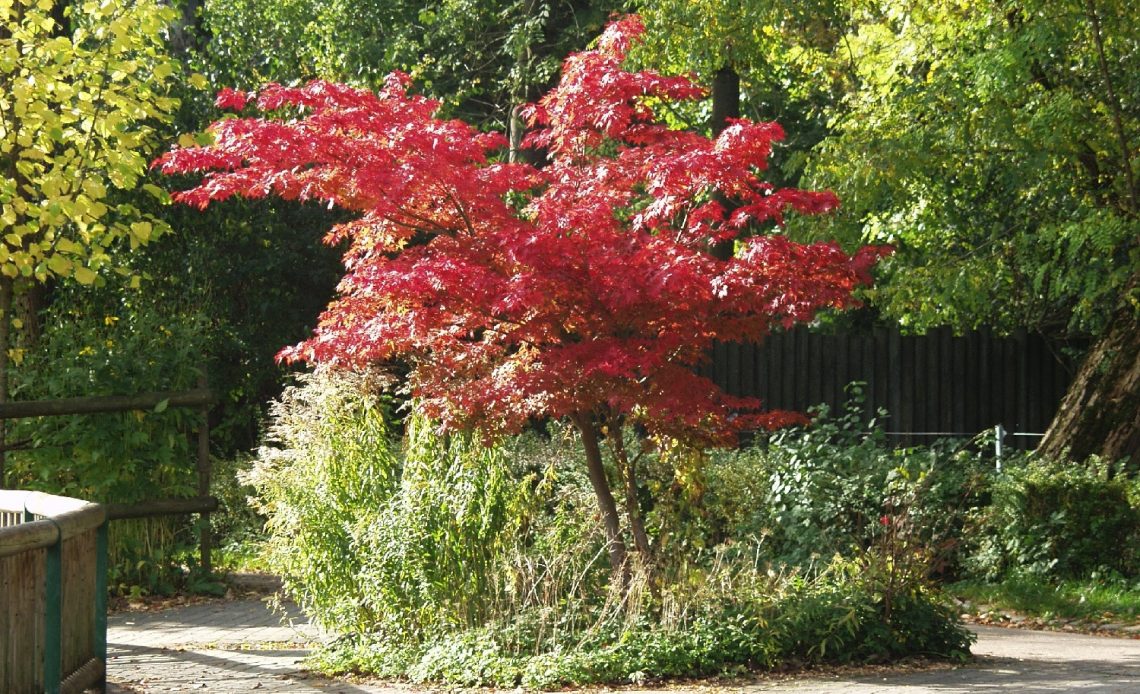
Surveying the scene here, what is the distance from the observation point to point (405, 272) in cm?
820

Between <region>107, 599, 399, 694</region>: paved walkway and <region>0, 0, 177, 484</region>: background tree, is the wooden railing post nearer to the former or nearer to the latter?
<region>107, 599, 399, 694</region>: paved walkway

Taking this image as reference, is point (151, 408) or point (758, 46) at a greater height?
point (758, 46)

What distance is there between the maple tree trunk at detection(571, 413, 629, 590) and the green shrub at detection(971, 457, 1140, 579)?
14.0 feet

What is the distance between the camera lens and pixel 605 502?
30.6 feet

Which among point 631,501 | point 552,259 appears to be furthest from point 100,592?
point 631,501

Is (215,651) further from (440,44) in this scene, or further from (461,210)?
(440,44)

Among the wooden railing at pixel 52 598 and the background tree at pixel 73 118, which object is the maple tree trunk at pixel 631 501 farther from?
the background tree at pixel 73 118

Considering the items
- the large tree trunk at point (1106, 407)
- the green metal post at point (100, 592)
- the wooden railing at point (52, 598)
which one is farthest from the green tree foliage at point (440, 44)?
the wooden railing at point (52, 598)

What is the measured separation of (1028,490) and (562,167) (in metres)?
5.94

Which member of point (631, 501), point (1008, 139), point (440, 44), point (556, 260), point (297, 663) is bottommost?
point (297, 663)

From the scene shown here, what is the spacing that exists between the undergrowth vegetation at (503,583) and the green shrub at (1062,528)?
302 centimetres

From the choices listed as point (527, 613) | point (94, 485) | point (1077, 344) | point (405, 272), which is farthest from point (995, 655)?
point (1077, 344)

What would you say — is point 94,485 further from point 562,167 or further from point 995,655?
point 995,655

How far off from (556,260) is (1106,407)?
794cm
